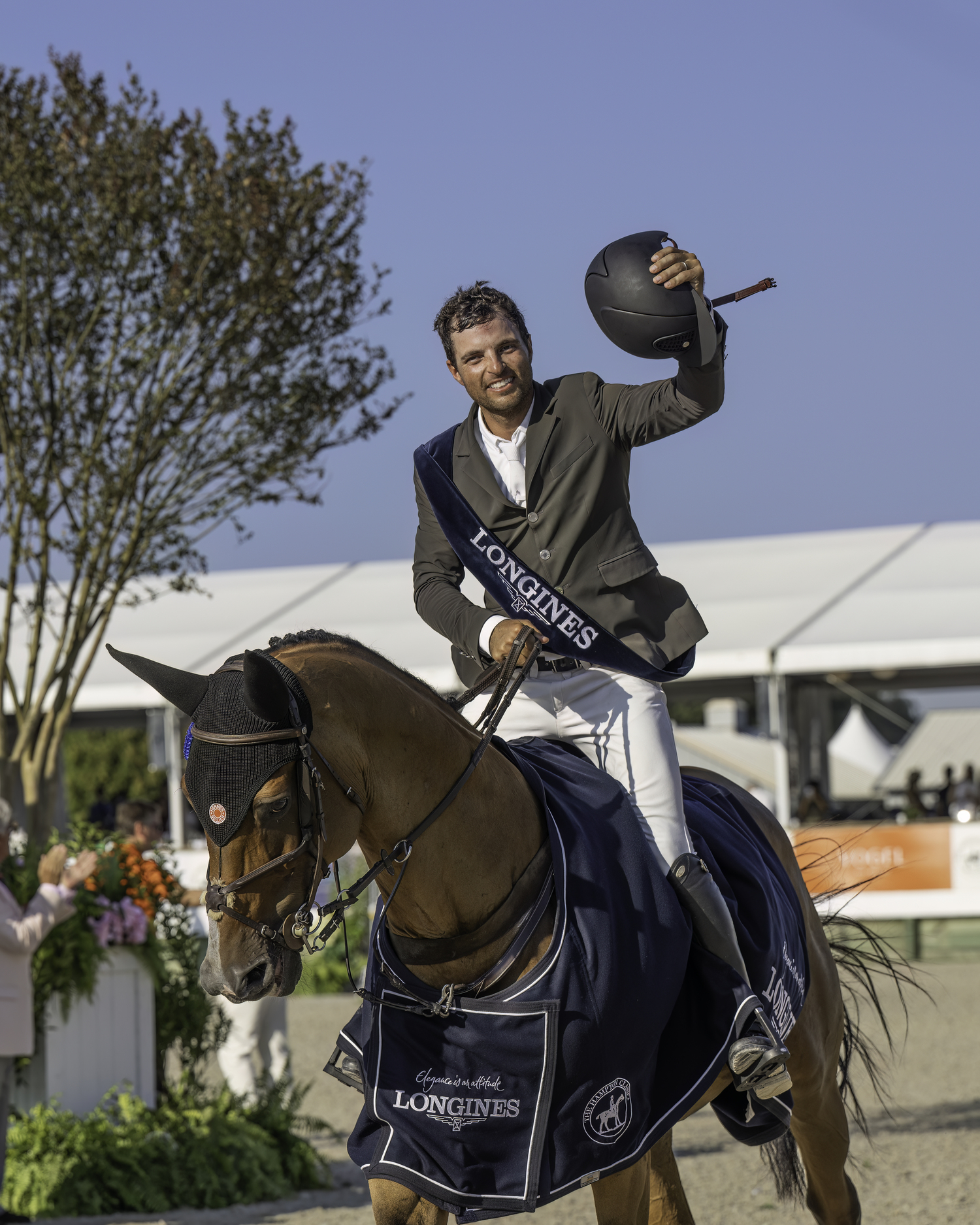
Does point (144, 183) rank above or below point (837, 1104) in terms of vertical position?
above

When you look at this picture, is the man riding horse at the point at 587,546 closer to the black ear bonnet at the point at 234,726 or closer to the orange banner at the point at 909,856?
the black ear bonnet at the point at 234,726

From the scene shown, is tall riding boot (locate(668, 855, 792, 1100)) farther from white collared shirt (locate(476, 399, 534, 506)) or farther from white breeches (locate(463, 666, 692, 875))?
white collared shirt (locate(476, 399, 534, 506))

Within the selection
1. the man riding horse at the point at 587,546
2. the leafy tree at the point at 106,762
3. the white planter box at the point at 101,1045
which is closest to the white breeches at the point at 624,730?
the man riding horse at the point at 587,546

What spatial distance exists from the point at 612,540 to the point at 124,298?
7.97 m

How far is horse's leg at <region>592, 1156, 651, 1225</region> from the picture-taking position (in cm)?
380

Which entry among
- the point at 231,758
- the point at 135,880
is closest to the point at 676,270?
the point at 231,758

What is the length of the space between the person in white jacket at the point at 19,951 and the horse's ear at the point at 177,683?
13.7 ft

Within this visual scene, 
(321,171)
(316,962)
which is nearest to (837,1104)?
(321,171)

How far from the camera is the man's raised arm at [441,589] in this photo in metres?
4.00

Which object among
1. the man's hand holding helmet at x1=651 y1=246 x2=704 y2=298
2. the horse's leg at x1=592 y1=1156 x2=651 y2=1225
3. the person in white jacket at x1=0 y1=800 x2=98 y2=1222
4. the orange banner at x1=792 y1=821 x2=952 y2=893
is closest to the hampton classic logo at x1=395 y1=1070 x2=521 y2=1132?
the horse's leg at x1=592 y1=1156 x2=651 y2=1225

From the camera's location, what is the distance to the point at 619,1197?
12.5ft

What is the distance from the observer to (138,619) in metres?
22.5

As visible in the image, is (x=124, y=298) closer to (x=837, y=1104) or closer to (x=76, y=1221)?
(x=76, y=1221)

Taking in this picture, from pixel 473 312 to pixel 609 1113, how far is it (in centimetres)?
205
